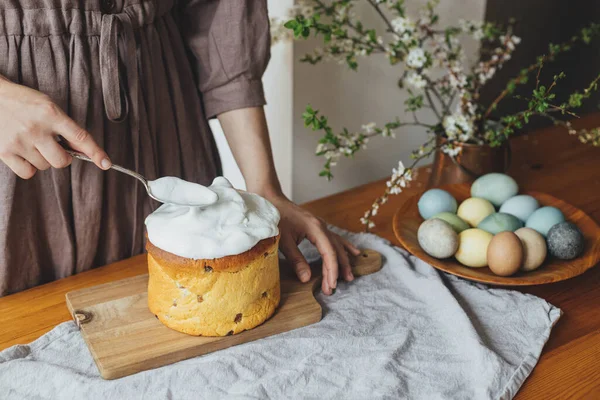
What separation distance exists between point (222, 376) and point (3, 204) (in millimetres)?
470

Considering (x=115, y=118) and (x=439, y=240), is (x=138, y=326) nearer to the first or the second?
(x=115, y=118)

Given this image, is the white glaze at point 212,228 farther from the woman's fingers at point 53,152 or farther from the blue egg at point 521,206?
the blue egg at point 521,206

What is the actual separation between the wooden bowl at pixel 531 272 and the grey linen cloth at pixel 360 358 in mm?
32

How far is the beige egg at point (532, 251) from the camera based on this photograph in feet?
3.60

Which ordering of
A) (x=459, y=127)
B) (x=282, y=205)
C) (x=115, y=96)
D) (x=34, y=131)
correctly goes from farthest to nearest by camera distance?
(x=459, y=127), (x=282, y=205), (x=115, y=96), (x=34, y=131)

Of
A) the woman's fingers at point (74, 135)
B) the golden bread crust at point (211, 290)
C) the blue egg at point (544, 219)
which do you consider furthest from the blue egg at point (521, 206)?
the woman's fingers at point (74, 135)

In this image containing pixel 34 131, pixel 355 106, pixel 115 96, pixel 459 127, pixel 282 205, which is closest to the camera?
pixel 34 131

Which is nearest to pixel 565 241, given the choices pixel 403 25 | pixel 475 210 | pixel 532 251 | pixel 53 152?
pixel 532 251

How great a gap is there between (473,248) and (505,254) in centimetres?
7

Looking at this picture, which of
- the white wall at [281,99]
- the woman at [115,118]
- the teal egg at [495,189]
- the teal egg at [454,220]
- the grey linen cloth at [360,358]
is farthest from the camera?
the white wall at [281,99]

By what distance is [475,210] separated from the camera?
124cm

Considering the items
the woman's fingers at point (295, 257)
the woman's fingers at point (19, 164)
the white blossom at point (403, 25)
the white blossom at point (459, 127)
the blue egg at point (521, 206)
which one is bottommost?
the woman's fingers at point (295, 257)

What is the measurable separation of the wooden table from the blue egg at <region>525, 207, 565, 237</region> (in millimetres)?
106

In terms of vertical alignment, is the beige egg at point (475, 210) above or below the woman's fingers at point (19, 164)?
below
